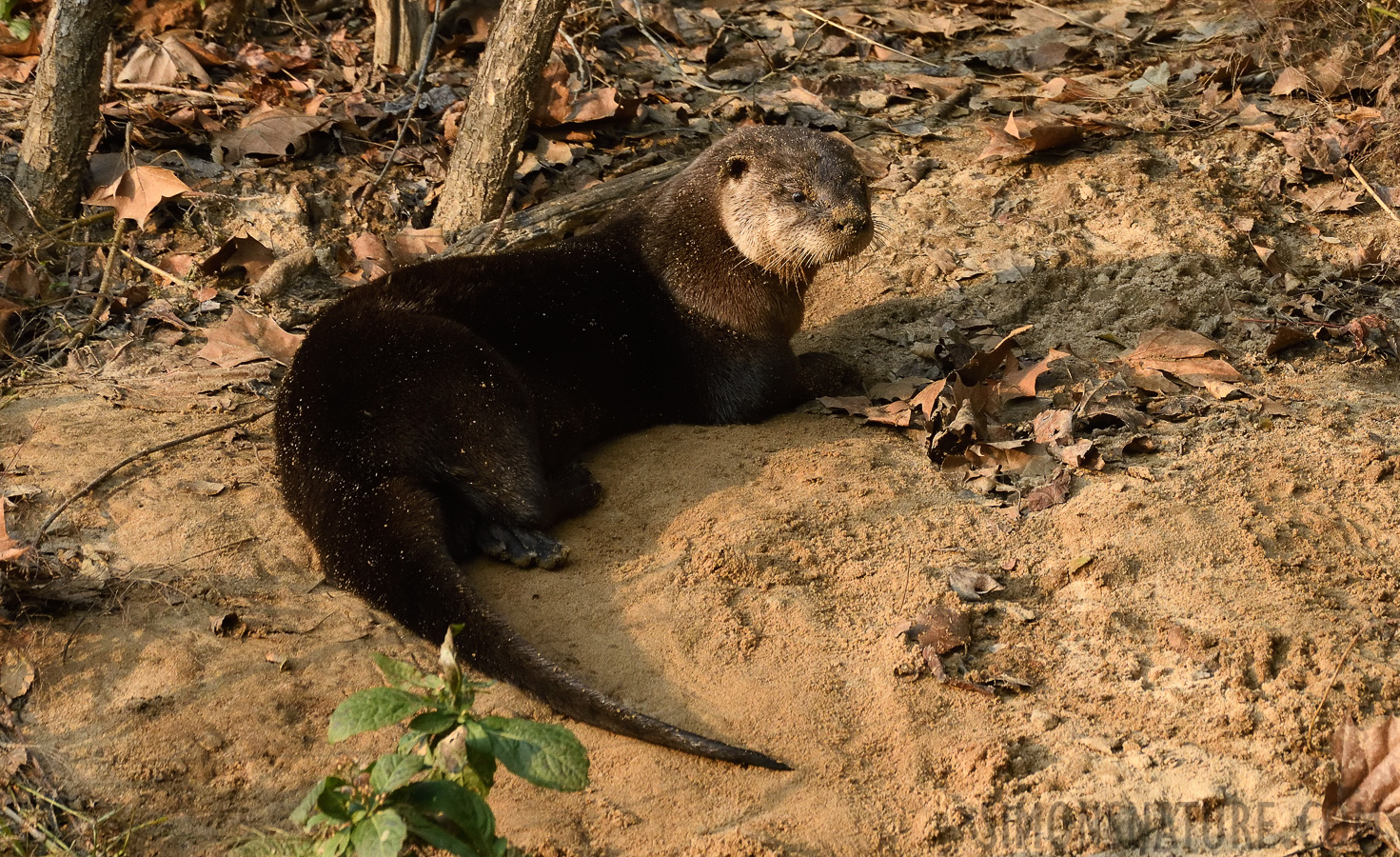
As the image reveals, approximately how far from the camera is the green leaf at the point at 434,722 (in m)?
1.78

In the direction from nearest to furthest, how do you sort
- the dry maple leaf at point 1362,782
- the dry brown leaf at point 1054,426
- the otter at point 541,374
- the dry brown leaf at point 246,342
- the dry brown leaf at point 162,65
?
the dry maple leaf at point 1362,782 → the otter at point 541,374 → the dry brown leaf at point 1054,426 → the dry brown leaf at point 246,342 → the dry brown leaf at point 162,65

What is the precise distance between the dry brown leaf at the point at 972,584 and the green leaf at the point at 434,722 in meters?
1.16

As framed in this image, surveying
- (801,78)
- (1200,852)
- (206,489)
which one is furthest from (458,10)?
(1200,852)

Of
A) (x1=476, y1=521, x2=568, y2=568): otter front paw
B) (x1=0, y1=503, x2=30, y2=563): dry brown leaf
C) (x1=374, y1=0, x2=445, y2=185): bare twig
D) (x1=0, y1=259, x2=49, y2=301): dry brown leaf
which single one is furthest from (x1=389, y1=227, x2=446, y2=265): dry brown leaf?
(x1=0, y1=503, x2=30, y2=563): dry brown leaf

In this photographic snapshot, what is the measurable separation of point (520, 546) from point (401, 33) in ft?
9.24

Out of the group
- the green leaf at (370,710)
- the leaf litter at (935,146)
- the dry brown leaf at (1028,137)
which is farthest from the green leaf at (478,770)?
the dry brown leaf at (1028,137)

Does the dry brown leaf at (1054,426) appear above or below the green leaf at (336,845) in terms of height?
below

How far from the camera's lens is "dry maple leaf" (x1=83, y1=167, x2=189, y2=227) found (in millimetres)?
3934

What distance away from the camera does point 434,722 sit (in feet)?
5.87

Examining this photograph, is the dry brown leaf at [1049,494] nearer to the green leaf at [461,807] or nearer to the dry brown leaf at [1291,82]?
the green leaf at [461,807]

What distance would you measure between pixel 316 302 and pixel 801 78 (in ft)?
7.52

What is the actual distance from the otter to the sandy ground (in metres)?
0.09

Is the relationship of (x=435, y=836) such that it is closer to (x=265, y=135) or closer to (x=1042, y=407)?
(x=1042, y=407)

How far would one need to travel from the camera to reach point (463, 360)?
9.53 feet
